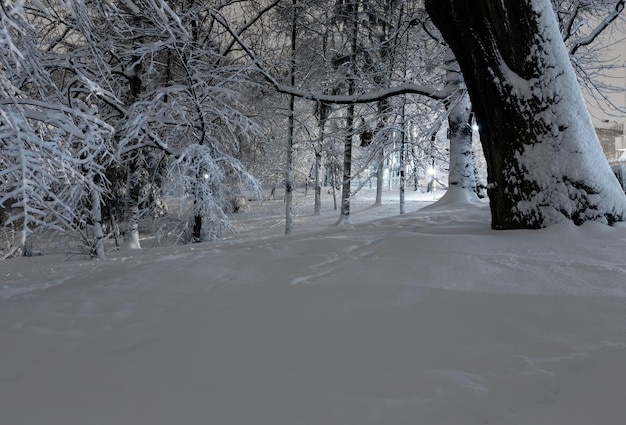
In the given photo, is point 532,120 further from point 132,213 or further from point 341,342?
point 132,213

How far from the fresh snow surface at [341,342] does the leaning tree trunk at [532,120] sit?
0.57 m

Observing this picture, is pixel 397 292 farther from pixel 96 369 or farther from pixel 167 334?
pixel 96 369

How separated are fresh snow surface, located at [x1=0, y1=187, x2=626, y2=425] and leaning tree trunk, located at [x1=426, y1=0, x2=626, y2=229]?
0.57 m

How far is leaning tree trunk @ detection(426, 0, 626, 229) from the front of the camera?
11.0ft

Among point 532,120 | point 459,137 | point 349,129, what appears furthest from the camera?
point 349,129

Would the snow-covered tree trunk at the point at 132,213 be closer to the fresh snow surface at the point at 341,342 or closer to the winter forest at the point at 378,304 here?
the winter forest at the point at 378,304

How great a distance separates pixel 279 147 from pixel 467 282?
616 inches

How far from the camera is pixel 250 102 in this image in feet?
42.7

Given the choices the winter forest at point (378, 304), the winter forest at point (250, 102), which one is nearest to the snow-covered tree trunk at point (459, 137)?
the winter forest at point (250, 102)

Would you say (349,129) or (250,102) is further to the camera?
(250,102)

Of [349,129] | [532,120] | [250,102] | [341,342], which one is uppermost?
[250,102]

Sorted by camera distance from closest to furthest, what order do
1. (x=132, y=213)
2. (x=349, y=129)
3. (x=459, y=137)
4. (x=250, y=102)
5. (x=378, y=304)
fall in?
(x=378, y=304), (x=459, y=137), (x=132, y=213), (x=349, y=129), (x=250, y=102)

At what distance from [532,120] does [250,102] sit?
1098cm

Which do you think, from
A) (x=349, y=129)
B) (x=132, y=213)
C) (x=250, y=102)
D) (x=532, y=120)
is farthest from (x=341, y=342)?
(x=250, y=102)
